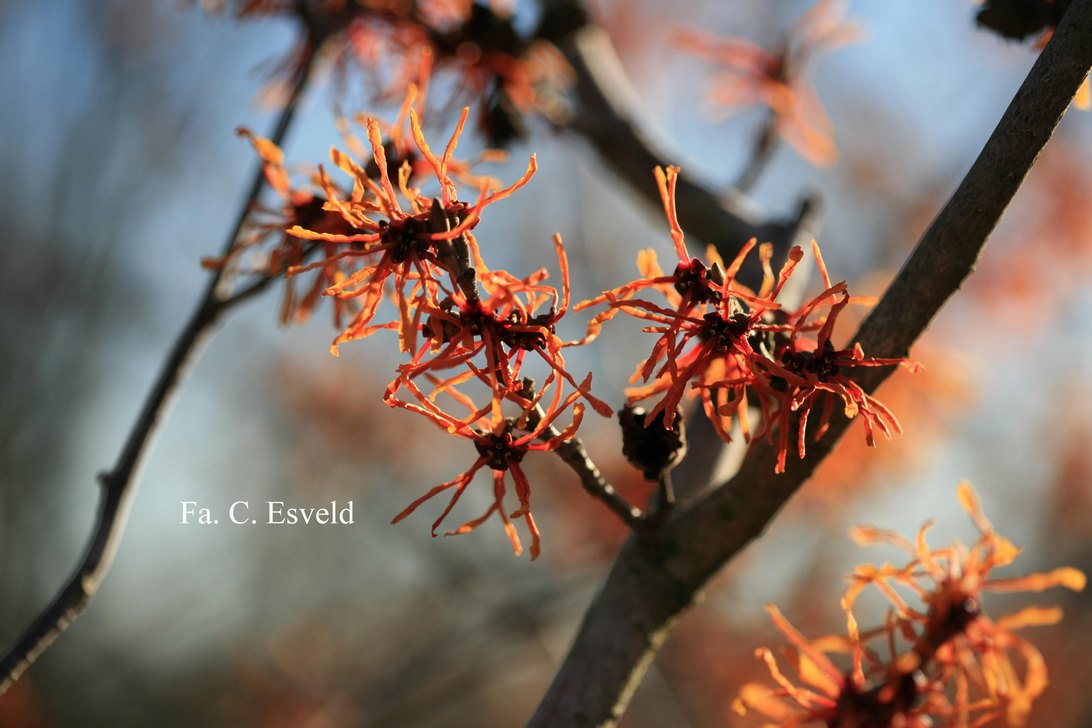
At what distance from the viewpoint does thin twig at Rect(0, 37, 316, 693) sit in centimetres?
102

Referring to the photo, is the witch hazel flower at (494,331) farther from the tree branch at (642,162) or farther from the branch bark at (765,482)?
the tree branch at (642,162)

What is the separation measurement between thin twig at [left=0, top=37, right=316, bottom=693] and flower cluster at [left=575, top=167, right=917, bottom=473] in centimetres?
58

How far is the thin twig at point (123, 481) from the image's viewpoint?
1.02 meters

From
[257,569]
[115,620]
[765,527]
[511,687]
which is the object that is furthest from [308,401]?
[765,527]

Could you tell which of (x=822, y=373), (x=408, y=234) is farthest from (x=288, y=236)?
(x=822, y=373)

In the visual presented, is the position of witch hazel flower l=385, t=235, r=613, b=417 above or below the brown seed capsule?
above

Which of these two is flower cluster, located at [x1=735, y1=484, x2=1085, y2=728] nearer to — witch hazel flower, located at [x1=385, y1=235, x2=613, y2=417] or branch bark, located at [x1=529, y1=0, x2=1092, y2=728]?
branch bark, located at [x1=529, y1=0, x2=1092, y2=728]

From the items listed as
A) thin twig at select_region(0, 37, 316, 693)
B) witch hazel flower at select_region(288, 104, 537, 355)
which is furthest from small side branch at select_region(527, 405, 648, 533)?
thin twig at select_region(0, 37, 316, 693)

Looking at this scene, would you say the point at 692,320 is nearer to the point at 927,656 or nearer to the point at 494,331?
the point at 494,331

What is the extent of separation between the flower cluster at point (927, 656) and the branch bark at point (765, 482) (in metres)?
0.12

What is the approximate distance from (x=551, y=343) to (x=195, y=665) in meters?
4.48

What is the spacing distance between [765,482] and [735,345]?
0.68ft

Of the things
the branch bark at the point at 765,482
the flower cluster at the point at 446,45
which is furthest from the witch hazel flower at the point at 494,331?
the flower cluster at the point at 446,45

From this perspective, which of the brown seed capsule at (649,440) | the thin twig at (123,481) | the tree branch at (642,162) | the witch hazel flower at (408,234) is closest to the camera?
the witch hazel flower at (408,234)
